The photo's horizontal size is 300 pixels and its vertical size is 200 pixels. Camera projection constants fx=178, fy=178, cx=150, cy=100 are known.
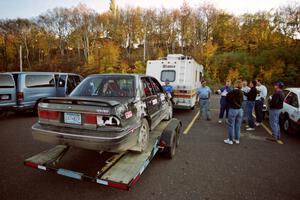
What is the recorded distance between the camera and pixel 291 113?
19.5 feet

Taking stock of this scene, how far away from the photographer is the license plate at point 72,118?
2.83 m

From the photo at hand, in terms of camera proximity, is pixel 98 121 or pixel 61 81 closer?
pixel 98 121

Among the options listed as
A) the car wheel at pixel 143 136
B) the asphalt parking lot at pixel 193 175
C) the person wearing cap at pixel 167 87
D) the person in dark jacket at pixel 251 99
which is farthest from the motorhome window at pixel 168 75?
the car wheel at pixel 143 136

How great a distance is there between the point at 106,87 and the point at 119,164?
1631 millimetres

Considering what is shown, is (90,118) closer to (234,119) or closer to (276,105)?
(234,119)

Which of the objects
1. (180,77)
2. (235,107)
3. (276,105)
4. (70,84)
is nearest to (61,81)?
(70,84)

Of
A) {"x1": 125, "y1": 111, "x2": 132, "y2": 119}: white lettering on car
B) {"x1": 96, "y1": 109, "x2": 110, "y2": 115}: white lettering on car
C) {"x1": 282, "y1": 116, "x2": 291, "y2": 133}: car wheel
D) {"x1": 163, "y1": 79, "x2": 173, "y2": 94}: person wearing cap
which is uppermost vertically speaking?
{"x1": 163, "y1": 79, "x2": 173, "y2": 94}: person wearing cap

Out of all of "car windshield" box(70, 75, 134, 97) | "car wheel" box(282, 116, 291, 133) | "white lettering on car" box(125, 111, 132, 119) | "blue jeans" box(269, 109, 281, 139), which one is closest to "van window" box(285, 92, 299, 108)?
"car wheel" box(282, 116, 291, 133)

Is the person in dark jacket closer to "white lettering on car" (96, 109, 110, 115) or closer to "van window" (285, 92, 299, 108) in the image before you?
"van window" (285, 92, 299, 108)

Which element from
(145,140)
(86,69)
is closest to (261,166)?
(145,140)

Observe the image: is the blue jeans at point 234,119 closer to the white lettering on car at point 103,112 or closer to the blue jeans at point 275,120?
the blue jeans at point 275,120

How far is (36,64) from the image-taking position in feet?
150

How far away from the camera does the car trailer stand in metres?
2.48

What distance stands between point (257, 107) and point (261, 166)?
12.4 ft
